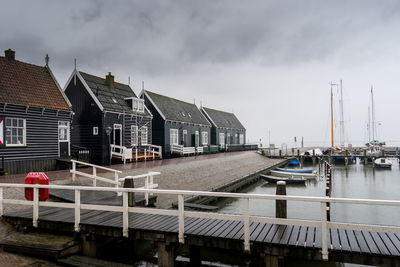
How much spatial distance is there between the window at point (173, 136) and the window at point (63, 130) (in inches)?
584

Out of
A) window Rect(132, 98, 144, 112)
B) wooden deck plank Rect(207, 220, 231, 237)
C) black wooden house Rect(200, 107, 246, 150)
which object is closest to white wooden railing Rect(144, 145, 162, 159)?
window Rect(132, 98, 144, 112)

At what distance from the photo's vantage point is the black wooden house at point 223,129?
48250mm

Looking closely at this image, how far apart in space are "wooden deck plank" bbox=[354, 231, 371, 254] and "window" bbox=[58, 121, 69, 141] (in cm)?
2087

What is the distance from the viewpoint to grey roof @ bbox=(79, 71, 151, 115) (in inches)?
1034

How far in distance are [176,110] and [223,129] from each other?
48.7ft

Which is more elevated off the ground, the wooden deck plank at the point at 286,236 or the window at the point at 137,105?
the window at the point at 137,105

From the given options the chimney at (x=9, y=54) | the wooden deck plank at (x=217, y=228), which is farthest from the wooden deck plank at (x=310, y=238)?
the chimney at (x=9, y=54)

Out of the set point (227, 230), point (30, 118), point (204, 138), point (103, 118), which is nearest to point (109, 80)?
point (103, 118)

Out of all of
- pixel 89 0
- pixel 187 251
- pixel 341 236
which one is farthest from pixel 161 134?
pixel 341 236

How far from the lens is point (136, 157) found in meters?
26.2

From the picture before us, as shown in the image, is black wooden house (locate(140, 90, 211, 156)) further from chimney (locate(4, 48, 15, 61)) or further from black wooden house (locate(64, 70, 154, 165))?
chimney (locate(4, 48, 15, 61))

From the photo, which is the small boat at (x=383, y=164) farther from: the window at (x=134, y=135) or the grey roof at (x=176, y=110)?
the window at (x=134, y=135)

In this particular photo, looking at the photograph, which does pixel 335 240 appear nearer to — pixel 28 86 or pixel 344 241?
pixel 344 241

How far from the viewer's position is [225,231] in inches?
248
